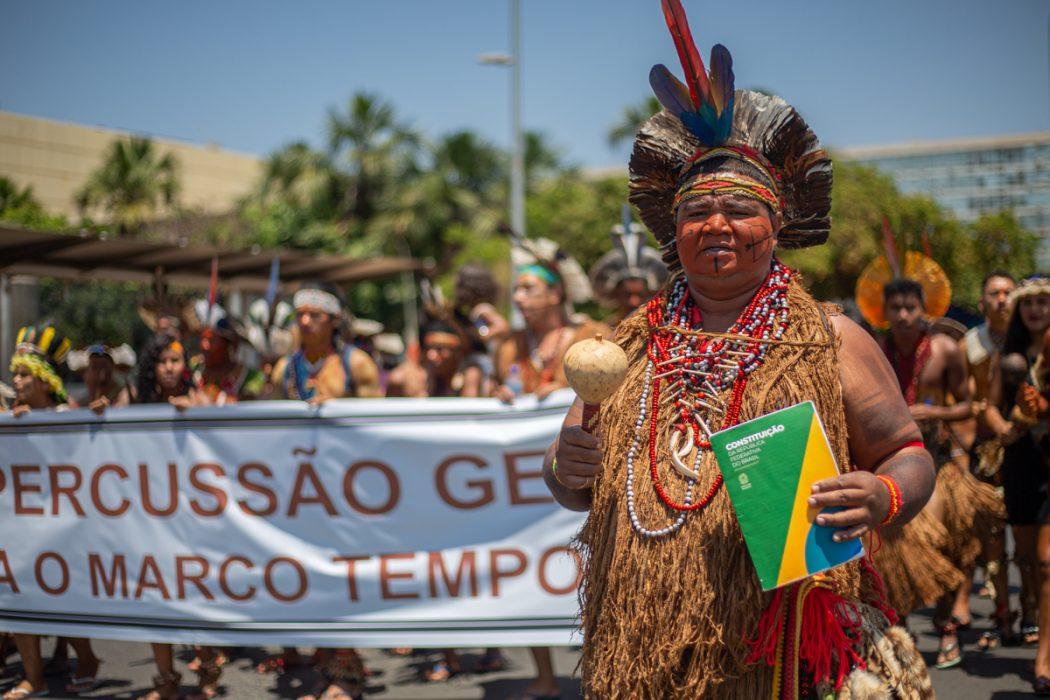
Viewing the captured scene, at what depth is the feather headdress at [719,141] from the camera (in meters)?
2.54

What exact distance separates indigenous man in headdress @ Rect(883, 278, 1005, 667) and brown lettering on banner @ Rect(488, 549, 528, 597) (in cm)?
233

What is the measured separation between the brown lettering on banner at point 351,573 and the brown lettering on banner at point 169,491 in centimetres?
94

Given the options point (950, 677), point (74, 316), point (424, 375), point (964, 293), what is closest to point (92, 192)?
point (74, 316)

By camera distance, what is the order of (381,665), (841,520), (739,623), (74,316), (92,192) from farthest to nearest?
(92,192), (74,316), (381,665), (739,623), (841,520)

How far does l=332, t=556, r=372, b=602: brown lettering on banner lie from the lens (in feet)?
16.5

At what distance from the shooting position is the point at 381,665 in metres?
6.27

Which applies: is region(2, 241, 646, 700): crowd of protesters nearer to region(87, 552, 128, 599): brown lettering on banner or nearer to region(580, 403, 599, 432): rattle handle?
region(87, 552, 128, 599): brown lettering on banner

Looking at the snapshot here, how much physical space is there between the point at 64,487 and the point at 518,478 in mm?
2442

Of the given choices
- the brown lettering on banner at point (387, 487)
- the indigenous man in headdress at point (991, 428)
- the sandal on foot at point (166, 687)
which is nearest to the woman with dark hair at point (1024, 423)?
the indigenous man in headdress at point (991, 428)

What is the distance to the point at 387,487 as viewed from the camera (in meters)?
5.07

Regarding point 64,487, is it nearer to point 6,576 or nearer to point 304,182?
point 6,576

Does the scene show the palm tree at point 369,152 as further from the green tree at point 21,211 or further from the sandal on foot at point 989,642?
the sandal on foot at point 989,642

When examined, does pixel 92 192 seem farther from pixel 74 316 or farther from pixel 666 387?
pixel 666 387

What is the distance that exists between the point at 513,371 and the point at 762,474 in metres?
4.15
